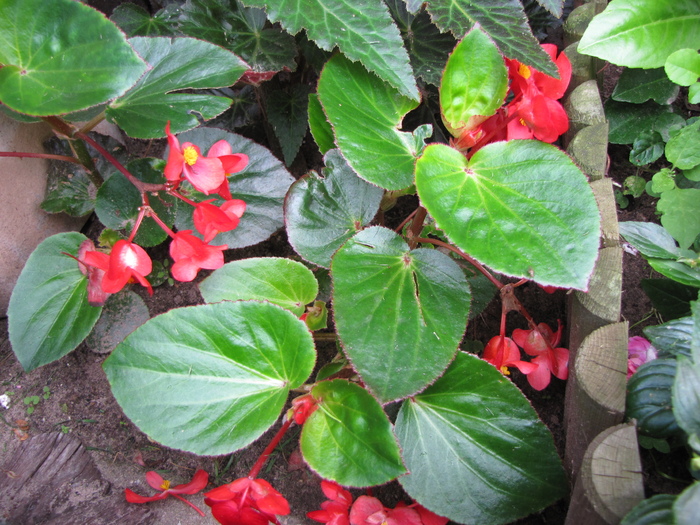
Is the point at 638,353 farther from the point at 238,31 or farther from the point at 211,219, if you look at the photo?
the point at 238,31

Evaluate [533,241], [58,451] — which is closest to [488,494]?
[533,241]

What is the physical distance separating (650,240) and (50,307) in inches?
41.8

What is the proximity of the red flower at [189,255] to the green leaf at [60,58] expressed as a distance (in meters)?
0.22

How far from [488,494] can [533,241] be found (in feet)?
1.26

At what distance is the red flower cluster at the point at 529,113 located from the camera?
0.81 m

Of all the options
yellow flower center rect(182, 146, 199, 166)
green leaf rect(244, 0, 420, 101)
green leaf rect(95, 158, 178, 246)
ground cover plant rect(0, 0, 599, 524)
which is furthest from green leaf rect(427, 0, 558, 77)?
green leaf rect(95, 158, 178, 246)

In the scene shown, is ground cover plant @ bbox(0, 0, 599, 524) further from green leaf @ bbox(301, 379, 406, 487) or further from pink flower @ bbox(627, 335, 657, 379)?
pink flower @ bbox(627, 335, 657, 379)

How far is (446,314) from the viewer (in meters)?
0.75

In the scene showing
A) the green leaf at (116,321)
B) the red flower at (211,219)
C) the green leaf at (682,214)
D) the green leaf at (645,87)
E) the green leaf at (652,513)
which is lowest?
the green leaf at (116,321)

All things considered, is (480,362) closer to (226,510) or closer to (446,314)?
(446,314)

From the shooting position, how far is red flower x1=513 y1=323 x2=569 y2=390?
88cm

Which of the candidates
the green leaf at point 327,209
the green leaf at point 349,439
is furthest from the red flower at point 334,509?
the green leaf at point 327,209

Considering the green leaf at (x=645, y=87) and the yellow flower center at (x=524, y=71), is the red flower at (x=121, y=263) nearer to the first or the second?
the yellow flower center at (x=524, y=71)

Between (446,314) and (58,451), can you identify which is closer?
(446,314)
